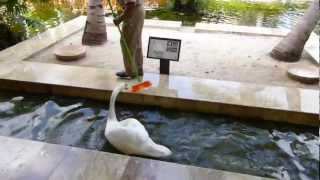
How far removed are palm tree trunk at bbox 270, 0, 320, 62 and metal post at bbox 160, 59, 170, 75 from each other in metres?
1.84

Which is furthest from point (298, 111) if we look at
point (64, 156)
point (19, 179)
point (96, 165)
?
point (19, 179)

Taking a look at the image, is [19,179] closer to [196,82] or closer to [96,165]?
[96,165]

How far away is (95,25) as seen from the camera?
17.9 feet

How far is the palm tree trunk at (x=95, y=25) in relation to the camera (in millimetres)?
5328

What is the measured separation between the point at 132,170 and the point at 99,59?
280 centimetres

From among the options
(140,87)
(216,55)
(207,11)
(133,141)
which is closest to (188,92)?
(140,87)

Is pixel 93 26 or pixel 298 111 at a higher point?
pixel 93 26

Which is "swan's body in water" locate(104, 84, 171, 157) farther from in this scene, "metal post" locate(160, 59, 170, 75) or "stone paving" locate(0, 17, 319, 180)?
"metal post" locate(160, 59, 170, 75)

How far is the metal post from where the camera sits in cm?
414

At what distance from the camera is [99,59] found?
192 inches

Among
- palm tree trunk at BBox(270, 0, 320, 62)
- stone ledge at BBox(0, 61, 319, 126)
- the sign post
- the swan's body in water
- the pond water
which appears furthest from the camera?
the pond water

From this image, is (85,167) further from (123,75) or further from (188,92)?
(123,75)

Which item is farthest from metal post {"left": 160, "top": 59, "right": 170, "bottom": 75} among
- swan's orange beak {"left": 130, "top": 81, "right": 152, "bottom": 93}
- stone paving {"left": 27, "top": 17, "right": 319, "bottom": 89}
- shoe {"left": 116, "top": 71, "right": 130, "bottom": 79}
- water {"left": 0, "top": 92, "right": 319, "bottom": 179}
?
water {"left": 0, "top": 92, "right": 319, "bottom": 179}

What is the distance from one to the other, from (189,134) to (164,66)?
1313 millimetres
